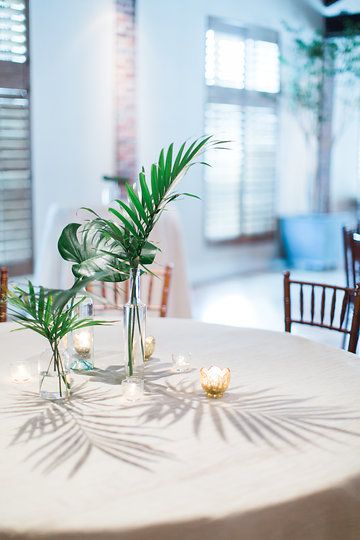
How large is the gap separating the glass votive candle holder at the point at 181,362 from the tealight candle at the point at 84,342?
223mm

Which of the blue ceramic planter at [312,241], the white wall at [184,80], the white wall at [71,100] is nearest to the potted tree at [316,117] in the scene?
the blue ceramic planter at [312,241]

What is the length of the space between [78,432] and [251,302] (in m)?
4.80

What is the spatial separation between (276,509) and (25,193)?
4537mm

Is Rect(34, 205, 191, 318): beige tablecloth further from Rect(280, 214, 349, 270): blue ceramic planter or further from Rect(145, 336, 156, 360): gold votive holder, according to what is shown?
Rect(280, 214, 349, 270): blue ceramic planter

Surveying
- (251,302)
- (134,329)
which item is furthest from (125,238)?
(251,302)

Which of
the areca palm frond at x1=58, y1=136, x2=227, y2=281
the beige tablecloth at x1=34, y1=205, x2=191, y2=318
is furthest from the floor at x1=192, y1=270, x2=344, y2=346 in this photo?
the areca palm frond at x1=58, y1=136, x2=227, y2=281

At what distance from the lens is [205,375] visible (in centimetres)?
179

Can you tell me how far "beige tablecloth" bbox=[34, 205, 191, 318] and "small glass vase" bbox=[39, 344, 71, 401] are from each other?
2.16 m

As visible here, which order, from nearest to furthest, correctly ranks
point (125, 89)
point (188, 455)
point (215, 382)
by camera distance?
point (188, 455) → point (215, 382) → point (125, 89)

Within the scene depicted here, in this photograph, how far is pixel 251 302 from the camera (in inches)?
247

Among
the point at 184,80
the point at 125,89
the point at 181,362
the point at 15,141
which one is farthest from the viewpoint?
the point at 184,80

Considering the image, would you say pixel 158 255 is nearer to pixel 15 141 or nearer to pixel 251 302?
pixel 15 141

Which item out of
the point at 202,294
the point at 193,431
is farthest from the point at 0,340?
the point at 202,294

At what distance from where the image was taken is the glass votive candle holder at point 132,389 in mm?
1763
